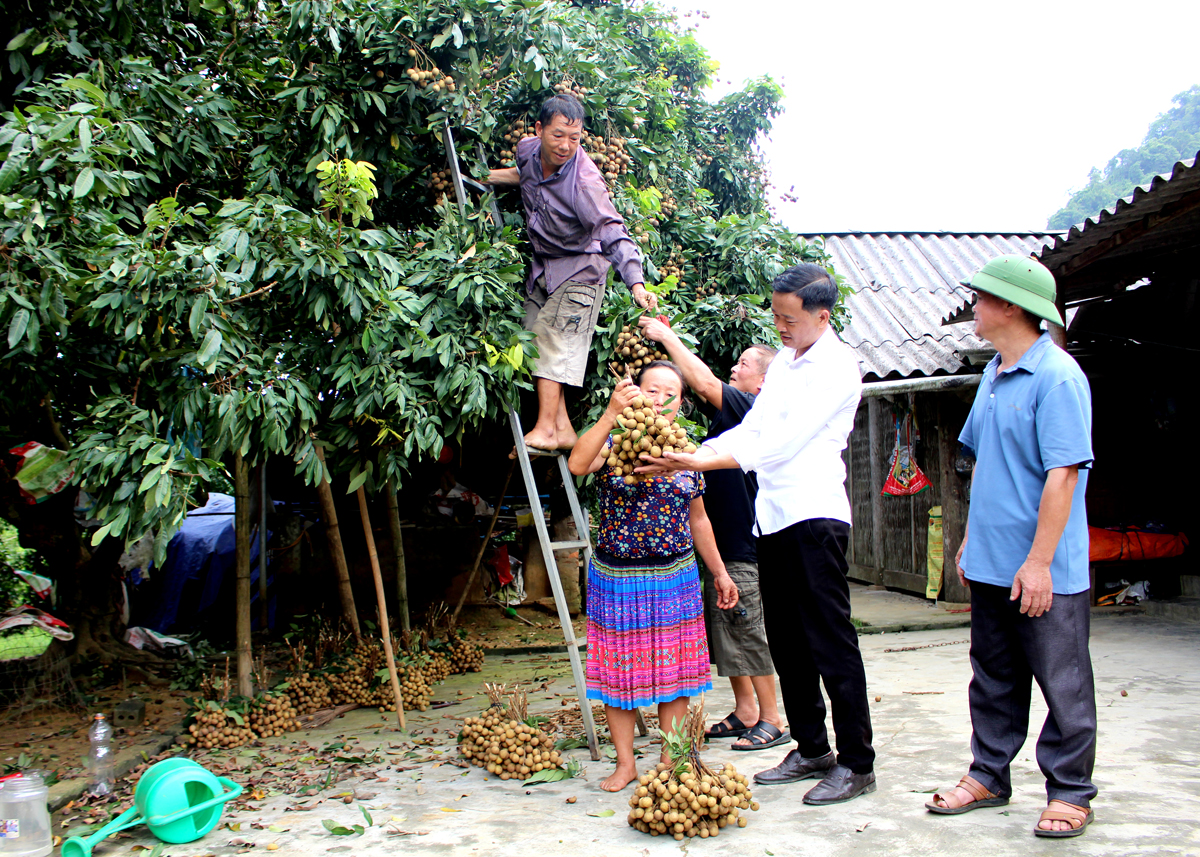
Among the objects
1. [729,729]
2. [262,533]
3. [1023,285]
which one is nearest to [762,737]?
[729,729]

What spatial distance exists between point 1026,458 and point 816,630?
3.09 feet

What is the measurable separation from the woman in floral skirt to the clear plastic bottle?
7.84 ft

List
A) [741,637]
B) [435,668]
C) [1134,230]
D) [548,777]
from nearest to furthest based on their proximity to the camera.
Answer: [548,777] < [741,637] < [1134,230] < [435,668]

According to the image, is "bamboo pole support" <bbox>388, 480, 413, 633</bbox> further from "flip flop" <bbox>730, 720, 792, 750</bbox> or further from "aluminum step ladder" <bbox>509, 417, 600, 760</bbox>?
"flip flop" <bbox>730, 720, 792, 750</bbox>

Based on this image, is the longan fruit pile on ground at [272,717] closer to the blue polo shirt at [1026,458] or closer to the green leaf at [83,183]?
the green leaf at [83,183]

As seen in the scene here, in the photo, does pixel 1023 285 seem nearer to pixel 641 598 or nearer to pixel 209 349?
pixel 641 598

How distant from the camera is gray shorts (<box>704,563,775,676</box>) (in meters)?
4.00

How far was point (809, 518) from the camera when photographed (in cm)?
303

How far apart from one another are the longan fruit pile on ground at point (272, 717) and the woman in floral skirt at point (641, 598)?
7.72 feet

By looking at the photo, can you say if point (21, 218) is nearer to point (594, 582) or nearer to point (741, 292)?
point (594, 582)

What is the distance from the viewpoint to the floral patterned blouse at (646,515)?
327 cm

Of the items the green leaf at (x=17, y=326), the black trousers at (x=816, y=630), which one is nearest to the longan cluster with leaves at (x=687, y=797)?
the black trousers at (x=816, y=630)

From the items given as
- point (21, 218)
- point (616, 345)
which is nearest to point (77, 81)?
point (21, 218)

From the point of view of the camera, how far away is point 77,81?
3.55m
